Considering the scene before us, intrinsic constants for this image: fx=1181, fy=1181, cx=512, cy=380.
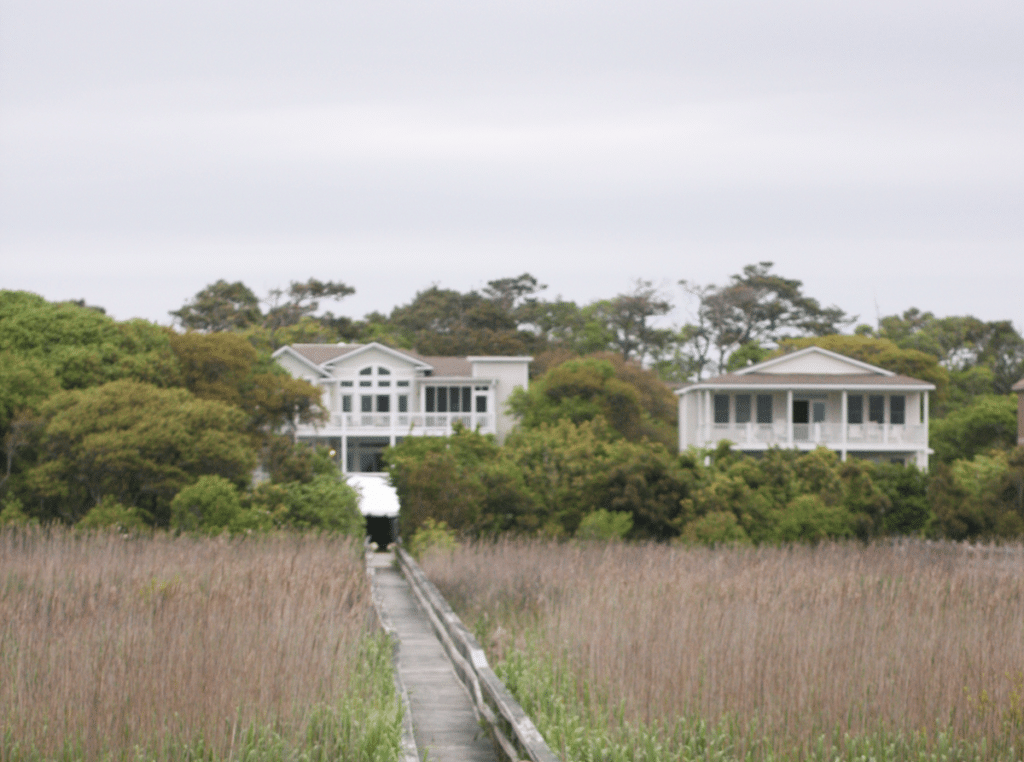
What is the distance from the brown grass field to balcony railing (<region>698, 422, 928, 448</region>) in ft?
87.6

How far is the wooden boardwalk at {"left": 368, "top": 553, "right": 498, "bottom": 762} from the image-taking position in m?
9.16

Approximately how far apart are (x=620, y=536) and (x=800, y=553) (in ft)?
16.0

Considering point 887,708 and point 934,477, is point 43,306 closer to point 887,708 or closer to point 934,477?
point 934,477

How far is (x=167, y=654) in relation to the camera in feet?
26.6

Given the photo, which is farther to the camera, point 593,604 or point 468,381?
point 468,381

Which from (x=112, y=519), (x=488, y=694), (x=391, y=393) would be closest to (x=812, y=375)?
(x=391, y=393)

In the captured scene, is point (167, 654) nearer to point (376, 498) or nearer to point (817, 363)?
point (376, 498)

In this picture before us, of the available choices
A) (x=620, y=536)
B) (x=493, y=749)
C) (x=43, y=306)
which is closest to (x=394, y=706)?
(x=493, y=749)

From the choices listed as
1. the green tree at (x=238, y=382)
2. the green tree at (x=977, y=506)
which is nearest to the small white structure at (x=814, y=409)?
the green tree at (x=977, y=506)

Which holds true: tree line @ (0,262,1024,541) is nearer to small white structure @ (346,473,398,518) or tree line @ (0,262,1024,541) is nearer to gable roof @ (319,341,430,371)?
small white structure @ (346,473,398,518)

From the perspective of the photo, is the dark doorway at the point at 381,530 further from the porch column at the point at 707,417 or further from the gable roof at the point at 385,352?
the gable roof at the point at 385,352

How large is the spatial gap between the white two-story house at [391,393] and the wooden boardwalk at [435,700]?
3339 cm

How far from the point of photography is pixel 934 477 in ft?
86.7

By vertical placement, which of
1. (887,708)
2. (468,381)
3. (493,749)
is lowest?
(493,749)
